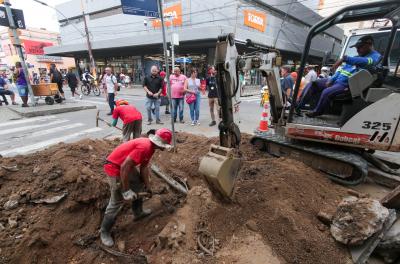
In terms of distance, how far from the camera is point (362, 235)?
2.54 meters

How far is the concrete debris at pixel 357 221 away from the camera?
2.56 m

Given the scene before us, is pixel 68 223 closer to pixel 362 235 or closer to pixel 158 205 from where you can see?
pixel 158 205

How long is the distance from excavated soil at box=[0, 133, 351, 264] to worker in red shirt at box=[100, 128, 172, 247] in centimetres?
40

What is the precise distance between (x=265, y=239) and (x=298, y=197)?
0.92 meters

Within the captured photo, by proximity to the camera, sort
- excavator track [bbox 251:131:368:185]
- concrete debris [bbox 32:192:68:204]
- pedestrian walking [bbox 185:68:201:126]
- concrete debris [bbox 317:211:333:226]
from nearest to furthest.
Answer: concrete debris [bbox 317:211:333:226] → concrete debris [bbox 32:192:68:204] → excavator track [bbox 251:131:368:185] → pedestrian walking [bbox 185:68:201:126]

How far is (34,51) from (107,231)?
49500mm

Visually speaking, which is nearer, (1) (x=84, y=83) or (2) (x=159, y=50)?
(1) (x=84, y=83)

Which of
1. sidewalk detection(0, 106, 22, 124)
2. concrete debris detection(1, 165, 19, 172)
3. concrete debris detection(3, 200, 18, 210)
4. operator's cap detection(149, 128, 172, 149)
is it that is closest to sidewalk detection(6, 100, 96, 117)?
sidewalk detection(0, 106, 22, 124)

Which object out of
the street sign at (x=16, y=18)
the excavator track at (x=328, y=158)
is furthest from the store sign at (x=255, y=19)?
the excavator track at (x=328, y=158)

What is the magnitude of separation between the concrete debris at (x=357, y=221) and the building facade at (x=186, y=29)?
12.9m

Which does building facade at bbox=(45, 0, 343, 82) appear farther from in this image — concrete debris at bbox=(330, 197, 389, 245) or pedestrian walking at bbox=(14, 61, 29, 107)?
concrete debris at bbox=(330, 197, 389, 245)

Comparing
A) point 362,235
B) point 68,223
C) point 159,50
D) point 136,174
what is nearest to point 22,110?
point 68,223

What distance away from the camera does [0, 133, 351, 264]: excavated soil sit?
2.66 m

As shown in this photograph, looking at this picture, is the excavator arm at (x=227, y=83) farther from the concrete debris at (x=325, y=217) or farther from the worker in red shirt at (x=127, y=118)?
the worker in red shirt at (x=127, y=118)
